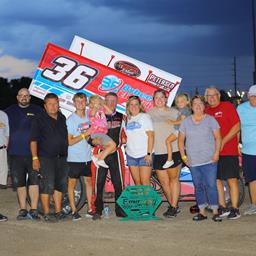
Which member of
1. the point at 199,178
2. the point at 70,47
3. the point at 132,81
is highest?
the point at 70,47

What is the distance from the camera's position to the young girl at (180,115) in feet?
26.9

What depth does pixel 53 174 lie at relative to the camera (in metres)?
8.10

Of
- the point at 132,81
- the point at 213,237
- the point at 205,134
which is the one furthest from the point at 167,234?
the point at 132,81

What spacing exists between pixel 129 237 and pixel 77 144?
6.46 ft

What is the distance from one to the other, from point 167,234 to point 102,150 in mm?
1821

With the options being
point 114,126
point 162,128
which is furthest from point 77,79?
point 162,128

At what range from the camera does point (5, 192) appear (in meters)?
11.4

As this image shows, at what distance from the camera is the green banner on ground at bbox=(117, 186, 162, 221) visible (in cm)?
823

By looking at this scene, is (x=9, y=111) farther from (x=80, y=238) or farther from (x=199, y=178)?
(x=199, y=178)

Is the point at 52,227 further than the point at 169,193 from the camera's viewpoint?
No

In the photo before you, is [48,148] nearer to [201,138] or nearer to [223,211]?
[201,138]

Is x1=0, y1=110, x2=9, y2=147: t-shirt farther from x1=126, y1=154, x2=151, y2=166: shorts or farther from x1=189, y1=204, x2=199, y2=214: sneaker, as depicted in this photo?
x1=189, y1=204, x2=199, y2=214: sneaker

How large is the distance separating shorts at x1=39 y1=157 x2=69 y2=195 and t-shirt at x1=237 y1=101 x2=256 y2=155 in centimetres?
276

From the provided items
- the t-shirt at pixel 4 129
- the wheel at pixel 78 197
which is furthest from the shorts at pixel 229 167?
the t-shirt at pixel 4 129
